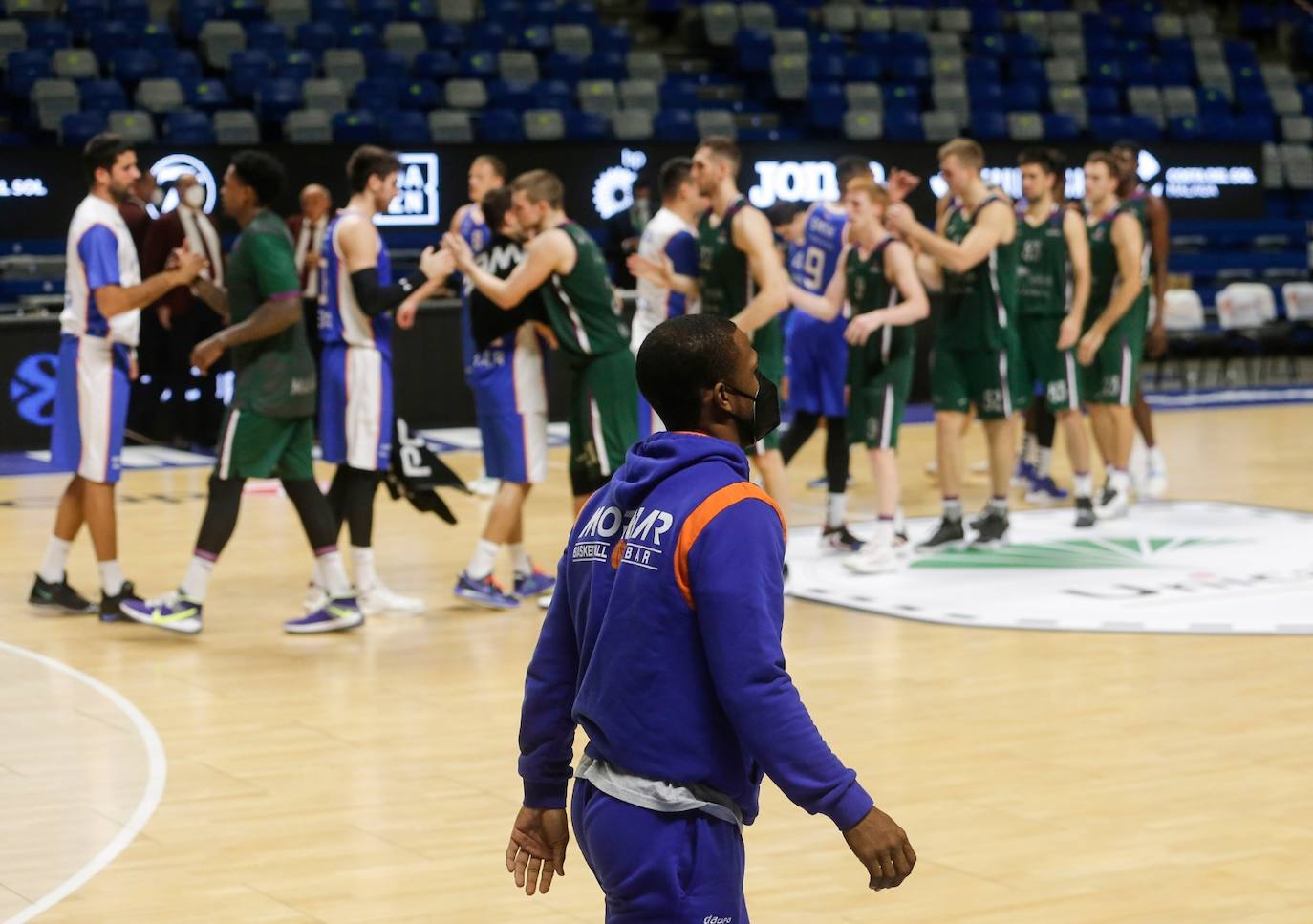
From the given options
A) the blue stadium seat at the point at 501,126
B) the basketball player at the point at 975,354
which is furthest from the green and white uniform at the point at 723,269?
the blue stadium seat at the point at 501,126

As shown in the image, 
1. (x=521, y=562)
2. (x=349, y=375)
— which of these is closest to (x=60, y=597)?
(x=349, y=375)

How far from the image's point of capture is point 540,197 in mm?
7742

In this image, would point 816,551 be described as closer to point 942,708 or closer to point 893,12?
point 942,708

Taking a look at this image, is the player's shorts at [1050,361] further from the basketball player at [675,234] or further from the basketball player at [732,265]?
the basketball player at [675,234]

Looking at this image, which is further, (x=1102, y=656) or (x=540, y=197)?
(x=540, y=197)

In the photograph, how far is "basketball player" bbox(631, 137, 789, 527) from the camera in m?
7.93

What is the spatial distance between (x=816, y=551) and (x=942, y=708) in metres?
3.15

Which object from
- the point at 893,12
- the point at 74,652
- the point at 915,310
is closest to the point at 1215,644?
the point at 915,310

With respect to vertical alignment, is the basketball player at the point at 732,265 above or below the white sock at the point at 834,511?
above

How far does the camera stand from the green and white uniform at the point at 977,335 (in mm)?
9156

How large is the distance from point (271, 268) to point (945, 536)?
11.6 feet

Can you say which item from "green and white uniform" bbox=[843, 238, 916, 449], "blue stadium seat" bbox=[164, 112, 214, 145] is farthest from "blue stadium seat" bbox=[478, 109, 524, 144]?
"green and white uniform" bbox=[843, 238, 916, 449]

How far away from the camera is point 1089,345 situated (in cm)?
1001

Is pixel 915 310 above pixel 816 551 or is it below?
above
